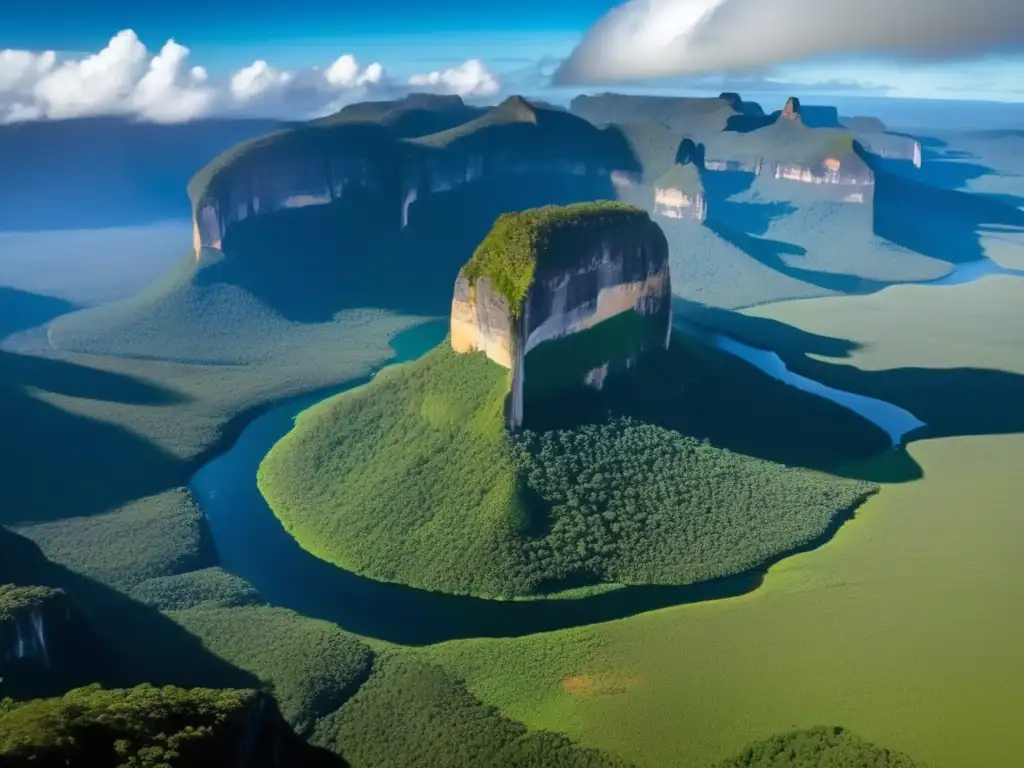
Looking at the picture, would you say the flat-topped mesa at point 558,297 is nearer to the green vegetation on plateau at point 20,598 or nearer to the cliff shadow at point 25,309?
the green vegetation on plateau at point 20,598


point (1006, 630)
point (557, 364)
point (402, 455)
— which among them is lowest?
point (1006, 630)

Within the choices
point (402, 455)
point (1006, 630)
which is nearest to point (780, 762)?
point (1006, 630)

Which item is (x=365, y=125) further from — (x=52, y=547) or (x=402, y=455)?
(x=52, y=547)

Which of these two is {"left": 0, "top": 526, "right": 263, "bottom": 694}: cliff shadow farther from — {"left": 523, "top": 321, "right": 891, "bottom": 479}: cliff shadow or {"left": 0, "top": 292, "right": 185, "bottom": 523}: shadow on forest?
{"left": 523, "top": 321, "right": 891, "bottom": 479}: cliff shadow

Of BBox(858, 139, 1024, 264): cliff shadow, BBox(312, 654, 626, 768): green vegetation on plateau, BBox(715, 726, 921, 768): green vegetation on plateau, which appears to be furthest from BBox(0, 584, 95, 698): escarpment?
BBox(858, 139, 1024, 264): cliff shadow

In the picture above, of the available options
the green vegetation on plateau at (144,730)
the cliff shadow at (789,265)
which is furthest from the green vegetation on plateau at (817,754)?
the cliff shadow at (789,265)
